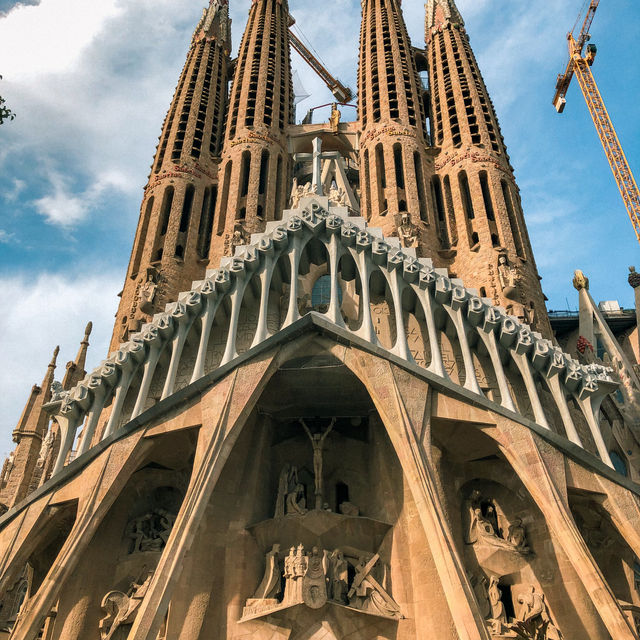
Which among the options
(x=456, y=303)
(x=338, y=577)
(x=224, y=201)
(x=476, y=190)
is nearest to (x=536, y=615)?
(x=338, y=577)

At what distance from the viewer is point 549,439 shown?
1422 cm

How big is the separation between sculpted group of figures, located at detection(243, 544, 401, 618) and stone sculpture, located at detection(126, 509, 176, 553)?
2475 mm

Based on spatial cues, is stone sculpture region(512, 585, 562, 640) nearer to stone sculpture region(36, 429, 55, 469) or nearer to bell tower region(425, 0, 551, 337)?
bell tower region(425, 0, 551, 337)

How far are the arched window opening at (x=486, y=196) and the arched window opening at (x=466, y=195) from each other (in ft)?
1.45

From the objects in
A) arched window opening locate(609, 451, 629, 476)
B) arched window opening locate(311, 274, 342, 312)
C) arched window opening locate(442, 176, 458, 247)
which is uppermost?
arched window opening locate(442, 176, 458, 247)

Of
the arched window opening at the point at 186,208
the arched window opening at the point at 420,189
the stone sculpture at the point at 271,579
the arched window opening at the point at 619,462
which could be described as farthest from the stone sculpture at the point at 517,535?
the arched window opening at the point at 186,208

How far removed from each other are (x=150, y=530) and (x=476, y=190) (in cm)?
1386

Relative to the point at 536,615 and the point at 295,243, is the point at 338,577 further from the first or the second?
the point at 295,243

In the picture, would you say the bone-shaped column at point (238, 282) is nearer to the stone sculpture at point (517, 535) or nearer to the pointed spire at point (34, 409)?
the stone sculpture at point (517, 535)

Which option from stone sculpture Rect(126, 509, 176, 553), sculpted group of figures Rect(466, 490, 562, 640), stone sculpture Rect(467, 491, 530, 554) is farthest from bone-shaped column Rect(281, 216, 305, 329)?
sculpted group of figures Rect(466, 490, 562, 640)

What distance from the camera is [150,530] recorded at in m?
15.7

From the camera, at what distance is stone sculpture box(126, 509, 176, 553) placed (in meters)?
15.3

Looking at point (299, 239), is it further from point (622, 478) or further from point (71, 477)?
point (622, 478)

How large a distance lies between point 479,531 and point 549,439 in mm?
2628
